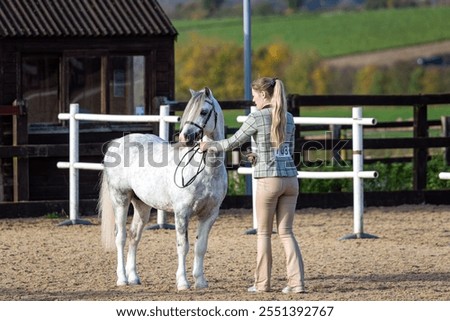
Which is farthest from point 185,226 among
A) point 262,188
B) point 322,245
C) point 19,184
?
point 19,184

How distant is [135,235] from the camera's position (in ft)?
30.6

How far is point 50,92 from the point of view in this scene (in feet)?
54.1

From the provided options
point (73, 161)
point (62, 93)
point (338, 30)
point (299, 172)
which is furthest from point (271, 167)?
point (338, 30)

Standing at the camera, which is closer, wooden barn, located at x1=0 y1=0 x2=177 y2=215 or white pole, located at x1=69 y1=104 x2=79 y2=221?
white pole, located at x1=69 y1=104 x2=79 y2=221

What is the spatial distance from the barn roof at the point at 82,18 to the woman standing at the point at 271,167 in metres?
7.88

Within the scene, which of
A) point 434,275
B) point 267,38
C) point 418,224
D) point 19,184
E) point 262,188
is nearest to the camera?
point 262,188

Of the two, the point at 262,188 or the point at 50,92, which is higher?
the point at 50,92

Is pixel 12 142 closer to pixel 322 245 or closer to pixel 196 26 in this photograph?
pixel 322 245

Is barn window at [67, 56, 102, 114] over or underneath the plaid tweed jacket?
over

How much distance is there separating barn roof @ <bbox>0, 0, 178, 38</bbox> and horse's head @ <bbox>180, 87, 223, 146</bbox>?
758 centimetres

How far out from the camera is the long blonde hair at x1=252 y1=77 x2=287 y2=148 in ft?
27.0

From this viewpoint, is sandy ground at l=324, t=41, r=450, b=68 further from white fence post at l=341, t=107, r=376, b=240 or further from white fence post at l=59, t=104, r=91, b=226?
white fence post at l=341, t=107, r=376, b=240

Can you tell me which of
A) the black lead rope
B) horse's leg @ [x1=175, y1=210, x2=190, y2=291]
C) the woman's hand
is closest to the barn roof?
the black lead rope
